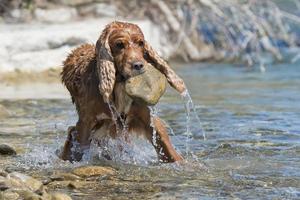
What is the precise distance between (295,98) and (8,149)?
188 inches

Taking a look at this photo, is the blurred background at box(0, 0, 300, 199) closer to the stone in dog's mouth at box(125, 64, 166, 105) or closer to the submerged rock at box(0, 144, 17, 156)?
the submerged rock at box(0, 144, 17, 156)

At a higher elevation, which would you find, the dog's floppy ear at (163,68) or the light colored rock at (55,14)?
the dog's floppy ear at (163,68)

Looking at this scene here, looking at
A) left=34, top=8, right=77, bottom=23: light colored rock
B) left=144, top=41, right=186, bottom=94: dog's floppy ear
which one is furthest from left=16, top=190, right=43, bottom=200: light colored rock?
left=34, top=8, right=77, bottom=23: light colored rock

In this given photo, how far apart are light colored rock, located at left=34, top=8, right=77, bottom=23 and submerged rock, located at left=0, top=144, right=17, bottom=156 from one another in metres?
7.61

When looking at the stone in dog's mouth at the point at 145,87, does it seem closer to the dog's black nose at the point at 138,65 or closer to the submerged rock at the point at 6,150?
the dog's black nose at the point at 138,65

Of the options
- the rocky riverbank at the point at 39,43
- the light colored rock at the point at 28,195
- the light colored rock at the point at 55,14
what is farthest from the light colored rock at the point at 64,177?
the light colored rock at the point at 55,14

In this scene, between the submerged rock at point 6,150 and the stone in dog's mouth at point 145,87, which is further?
the submerged rock at point 6,150

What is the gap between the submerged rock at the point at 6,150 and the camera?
7277mm

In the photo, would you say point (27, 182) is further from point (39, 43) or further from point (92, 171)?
point (39, 43)

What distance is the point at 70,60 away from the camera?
7344mm

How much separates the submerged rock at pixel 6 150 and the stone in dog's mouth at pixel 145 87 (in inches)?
55.7

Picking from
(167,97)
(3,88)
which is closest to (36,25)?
(3,88)

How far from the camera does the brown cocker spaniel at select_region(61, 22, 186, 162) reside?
21.1 ft

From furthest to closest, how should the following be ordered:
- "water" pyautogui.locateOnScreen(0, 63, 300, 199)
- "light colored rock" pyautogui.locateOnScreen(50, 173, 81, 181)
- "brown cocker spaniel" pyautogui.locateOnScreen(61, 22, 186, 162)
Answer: "brown cocker spaniel" pyautogui.locateOnScreen(61, 22, 186, 162), "light colored rock" pyautogui.locateOnScreen(50, 173, 81, 181), "water" pyautogui.locateOnScreen(0, 63, 300, 199)
